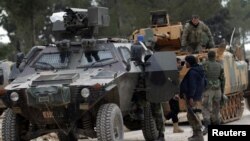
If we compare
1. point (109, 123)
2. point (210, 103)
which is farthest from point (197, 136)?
point (210, 103)

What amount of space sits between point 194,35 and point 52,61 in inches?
239

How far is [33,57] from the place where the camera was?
11.8 m

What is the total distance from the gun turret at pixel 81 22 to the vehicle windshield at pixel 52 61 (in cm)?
109

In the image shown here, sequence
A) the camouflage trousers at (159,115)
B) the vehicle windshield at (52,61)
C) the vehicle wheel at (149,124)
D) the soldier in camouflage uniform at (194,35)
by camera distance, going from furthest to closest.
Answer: the soldier in camouflage uniform at (194,35) < the vehicle wheel at (149,124) < the camouflage trousers at (159,115) < the vehicle windshield at (52,61)

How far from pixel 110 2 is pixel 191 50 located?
2377 centimetres

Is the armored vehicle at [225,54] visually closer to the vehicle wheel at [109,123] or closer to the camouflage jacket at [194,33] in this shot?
the camouflage jacket at [194,33]

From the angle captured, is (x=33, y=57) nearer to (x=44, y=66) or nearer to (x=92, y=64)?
(x=44, y=66)

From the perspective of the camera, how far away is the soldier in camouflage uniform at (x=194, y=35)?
1663 centimetres

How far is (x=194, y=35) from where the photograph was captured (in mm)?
16719

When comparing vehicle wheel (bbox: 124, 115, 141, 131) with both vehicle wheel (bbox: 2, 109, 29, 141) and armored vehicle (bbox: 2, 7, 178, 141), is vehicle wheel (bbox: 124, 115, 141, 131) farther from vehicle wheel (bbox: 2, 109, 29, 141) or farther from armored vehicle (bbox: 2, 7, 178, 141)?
vehicle wheel (bbox: 2, 109, 29, 141)

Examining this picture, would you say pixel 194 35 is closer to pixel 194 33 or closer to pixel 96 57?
pixel 194 33

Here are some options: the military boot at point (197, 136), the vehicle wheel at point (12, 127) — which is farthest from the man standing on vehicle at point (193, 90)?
the vehicle wheel at point (12, 127)

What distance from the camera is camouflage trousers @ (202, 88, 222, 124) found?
544 inches

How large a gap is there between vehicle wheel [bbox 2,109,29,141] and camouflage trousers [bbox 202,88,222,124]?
4.40m
